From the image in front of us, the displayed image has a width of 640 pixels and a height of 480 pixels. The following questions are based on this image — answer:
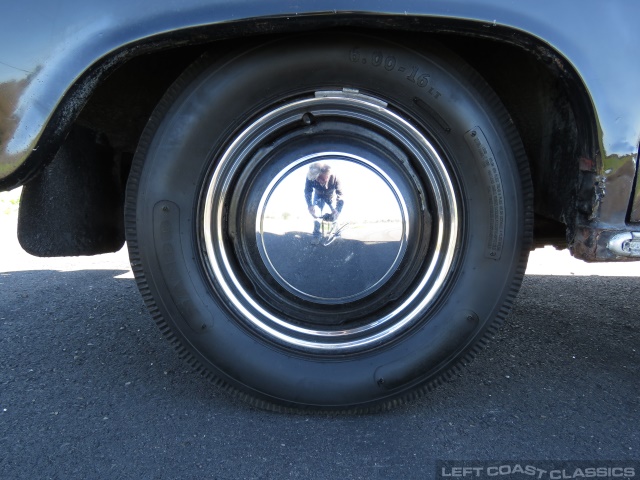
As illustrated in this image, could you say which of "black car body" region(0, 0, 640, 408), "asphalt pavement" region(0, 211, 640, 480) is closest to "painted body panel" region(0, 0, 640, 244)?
"black car body" region(0, 0, 640, 408)

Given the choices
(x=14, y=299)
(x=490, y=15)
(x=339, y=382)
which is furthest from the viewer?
(x=14, y=299)

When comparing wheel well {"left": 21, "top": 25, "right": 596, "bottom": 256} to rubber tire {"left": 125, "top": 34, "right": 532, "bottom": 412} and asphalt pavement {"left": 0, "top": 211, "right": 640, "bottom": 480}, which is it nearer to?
rubber tire {"left": 125, "top": 34, "right": 532, "bottom": 412}

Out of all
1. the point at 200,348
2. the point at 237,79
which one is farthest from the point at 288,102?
the point at 200,348

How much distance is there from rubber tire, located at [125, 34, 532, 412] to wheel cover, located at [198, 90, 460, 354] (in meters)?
0.04

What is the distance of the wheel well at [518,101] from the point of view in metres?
1.42

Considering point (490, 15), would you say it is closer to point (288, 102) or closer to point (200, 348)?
point (288, 102)

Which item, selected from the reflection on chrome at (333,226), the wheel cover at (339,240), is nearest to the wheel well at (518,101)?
the wheel cover at (339,240)

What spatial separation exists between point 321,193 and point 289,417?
67 centimetres

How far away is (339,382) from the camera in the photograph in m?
1.56

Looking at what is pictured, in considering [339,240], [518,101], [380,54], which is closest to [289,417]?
[339,240]

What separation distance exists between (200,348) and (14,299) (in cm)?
164

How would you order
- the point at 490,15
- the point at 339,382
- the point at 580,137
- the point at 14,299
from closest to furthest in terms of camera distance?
the point at 490,15, the point at 580,137, the point at 339,382, the point at 14,299

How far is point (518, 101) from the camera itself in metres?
1.74

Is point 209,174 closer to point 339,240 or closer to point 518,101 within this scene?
point 339,240
